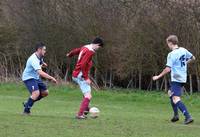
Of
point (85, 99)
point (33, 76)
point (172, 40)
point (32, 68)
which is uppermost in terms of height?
point (172, 40)

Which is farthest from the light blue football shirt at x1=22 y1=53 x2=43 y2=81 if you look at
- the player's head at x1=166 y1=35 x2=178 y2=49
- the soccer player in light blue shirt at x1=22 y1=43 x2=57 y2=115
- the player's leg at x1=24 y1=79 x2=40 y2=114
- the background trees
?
the background trees

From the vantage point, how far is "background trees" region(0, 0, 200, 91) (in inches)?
995

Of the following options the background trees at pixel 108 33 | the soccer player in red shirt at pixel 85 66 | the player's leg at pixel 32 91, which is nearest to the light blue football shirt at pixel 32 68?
the player's leg at pixel 32 91

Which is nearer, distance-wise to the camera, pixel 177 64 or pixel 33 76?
pixel 177 64

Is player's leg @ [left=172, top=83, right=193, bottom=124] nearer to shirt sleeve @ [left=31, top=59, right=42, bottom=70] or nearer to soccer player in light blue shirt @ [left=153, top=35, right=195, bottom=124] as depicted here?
soccer player in light blue shirt @ [left=153, top=35, right=195, bottom=124]

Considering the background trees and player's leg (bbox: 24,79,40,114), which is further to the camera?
the background trees

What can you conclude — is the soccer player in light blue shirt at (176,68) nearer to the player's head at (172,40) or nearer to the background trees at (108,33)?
the player's head at (172,40)

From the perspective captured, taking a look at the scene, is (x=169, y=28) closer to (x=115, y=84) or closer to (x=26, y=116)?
(x=115, y=84)

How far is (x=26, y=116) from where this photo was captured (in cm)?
1377

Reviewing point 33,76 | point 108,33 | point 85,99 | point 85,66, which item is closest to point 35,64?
point 33,76

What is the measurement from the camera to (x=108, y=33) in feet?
92.5

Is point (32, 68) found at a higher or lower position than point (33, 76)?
higher

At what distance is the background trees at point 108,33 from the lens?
25266 mm

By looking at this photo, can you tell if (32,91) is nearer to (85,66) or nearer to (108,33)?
(85,66)
